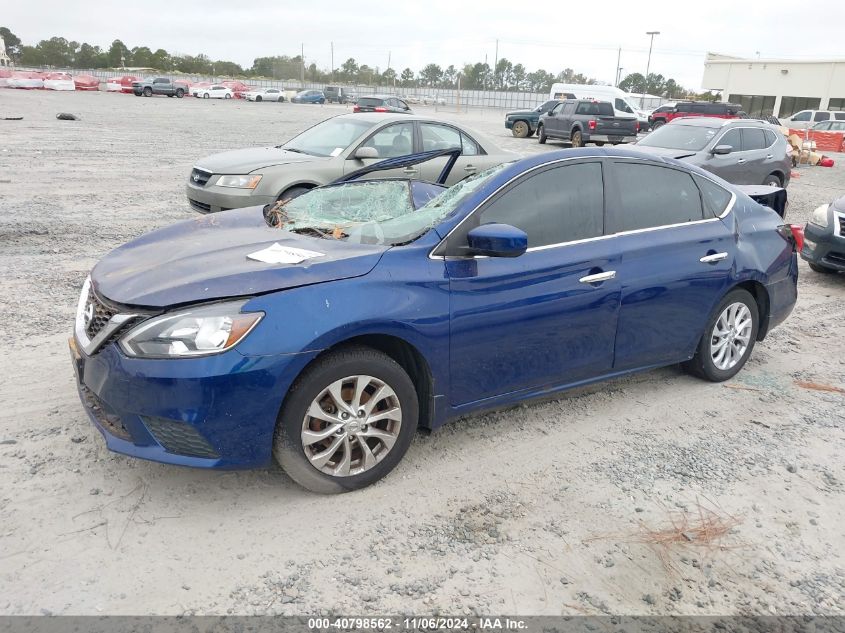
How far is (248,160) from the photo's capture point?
8547mm

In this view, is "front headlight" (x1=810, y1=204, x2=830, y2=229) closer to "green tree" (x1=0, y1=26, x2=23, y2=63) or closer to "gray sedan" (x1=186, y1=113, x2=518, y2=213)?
"gray sedan" (x1=186, y1=113, x2=518, y2=213)

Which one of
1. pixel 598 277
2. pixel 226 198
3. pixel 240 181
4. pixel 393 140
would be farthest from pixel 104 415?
pixel 393 140

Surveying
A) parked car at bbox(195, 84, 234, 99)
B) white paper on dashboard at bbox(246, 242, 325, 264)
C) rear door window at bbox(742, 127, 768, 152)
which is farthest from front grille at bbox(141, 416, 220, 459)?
parked car at bbox(195, 84, 234, 99)

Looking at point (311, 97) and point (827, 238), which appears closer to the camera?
point (827, 238)

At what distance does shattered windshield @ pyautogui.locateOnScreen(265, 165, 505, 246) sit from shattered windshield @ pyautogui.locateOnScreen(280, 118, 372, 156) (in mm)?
4103

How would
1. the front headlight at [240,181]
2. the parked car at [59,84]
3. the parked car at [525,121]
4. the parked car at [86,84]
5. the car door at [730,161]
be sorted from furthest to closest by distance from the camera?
the parked car at [86,84], the parked car at [59,84], the parked car at [525,121], the car door at [730,161], the front headlight at [240,181]

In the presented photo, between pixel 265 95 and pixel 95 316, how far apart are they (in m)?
60.6

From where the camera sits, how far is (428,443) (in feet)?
12.9

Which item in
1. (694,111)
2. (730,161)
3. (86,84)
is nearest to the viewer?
(730,161)

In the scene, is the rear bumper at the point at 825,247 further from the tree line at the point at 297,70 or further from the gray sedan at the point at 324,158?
the tree line at the point at 297,70

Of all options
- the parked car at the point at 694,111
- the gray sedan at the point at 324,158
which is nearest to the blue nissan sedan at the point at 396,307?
the gray sedan at the point at 324,158

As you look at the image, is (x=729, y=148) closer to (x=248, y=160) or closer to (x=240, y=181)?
(x=248, y=160)

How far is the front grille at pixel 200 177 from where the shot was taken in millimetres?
8500

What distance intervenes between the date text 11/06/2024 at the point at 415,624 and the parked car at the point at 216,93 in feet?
206
